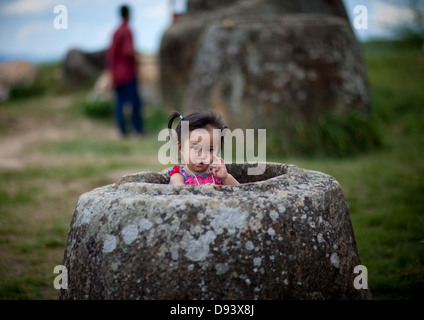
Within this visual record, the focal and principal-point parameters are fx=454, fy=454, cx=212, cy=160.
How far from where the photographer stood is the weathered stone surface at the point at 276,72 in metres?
5.94

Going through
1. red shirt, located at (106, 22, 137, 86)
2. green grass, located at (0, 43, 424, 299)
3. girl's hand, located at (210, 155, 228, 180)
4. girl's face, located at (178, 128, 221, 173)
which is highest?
red shirt, located at (106, 22, 137, 86)

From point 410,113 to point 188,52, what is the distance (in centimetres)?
401

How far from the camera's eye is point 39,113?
35.2 ft

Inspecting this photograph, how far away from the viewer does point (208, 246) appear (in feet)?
5.87

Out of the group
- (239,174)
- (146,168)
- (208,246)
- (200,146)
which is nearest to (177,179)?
(200,146)

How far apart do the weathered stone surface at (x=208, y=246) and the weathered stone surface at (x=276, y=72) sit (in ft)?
13.1

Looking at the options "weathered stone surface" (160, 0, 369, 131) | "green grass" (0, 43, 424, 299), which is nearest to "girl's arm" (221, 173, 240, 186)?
"green grass" (0, 43, 424, 299)

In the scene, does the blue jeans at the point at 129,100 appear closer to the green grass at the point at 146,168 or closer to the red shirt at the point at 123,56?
the red shirt at the point at 123,56

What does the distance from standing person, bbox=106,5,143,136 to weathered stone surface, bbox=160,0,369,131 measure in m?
2.31

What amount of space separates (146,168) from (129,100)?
3.15 meters

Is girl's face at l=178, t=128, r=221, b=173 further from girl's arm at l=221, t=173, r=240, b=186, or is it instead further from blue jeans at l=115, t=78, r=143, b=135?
blue jeans at l=115, t=78, r=143, b=135

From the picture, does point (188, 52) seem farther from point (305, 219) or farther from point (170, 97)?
point (305, 219)

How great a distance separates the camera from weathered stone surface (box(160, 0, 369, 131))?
594cm
